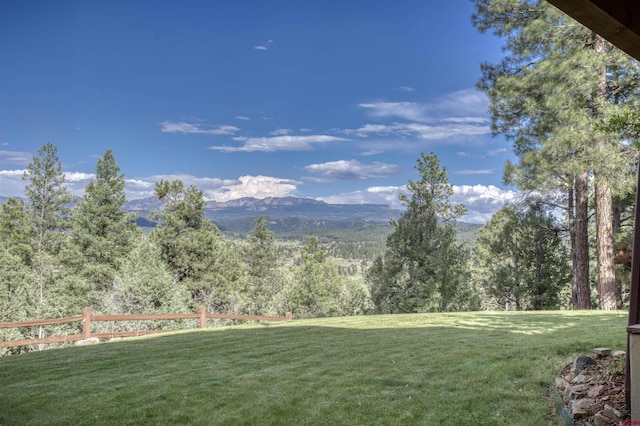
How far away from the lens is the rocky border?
2.65 m

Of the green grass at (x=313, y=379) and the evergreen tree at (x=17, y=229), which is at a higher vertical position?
the evergreen tree at (x=17, y=229)

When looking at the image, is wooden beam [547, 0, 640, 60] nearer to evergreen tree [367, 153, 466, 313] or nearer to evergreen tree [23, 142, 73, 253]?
evergreen tree [367, 153, 466, 313]

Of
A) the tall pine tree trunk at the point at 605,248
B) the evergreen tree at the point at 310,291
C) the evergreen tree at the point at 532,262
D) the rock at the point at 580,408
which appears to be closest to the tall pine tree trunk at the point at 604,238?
the tall pine tree trunk at the point at 605,248

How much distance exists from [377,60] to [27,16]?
2880 centimetres

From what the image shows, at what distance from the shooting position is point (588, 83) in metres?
9.80

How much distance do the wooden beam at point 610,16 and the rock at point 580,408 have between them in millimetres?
2455

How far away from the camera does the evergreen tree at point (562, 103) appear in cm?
970

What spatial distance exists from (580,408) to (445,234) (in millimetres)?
Answer: 15536

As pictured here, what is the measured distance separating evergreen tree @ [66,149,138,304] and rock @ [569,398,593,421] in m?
25.9

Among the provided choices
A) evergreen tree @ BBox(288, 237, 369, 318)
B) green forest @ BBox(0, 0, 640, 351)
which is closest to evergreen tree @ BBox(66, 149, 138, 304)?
green forest @ BBox(0, 0, 640, 351)

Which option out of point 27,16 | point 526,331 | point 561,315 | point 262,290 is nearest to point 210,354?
point 526,331

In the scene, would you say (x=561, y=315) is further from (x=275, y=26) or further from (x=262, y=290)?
(x=262, y=290)

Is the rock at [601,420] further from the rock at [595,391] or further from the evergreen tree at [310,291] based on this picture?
the evergreen tree at [310,291]

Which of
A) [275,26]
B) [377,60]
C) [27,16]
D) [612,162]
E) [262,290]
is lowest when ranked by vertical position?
[262,290]
